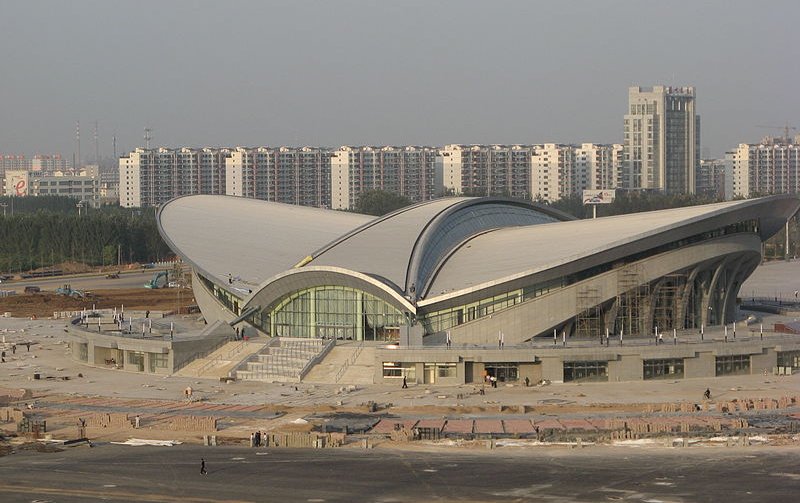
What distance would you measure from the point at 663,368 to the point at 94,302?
52.3m

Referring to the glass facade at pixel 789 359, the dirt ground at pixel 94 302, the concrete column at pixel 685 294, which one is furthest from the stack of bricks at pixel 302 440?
the dirt ground at pixel 94 302

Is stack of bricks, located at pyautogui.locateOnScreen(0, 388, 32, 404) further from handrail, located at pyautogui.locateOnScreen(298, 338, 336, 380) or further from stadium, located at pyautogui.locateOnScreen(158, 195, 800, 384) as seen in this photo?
stadium, located at pyautogui.locateOnScreen(158, 195, 800, 384)

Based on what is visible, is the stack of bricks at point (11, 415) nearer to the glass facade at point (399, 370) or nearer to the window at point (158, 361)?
the window at point (158, 361)

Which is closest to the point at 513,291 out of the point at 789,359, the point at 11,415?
the point at 789,359

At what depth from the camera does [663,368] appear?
59.2m

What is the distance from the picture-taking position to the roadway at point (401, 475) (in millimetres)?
37844

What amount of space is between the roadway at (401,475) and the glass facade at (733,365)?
1625 centimetres

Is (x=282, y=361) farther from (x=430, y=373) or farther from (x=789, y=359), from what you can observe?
(x=789, y=359)

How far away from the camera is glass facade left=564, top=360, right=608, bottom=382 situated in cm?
5869

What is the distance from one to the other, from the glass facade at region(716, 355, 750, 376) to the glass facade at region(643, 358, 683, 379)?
1965mm

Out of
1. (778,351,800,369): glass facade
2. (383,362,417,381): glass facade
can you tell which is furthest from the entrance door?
(778,351,800,369): glass facade

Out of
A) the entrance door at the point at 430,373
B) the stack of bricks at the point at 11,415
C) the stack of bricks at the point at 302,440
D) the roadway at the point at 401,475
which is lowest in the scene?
the roadway at the point at 401,475

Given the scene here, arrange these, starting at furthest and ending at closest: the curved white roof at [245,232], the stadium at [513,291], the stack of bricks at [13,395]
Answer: the curved white roof at [245,232]
the stadium at [513,291]
the stack of bricks at [13,395]

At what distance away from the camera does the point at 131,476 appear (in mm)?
40844
